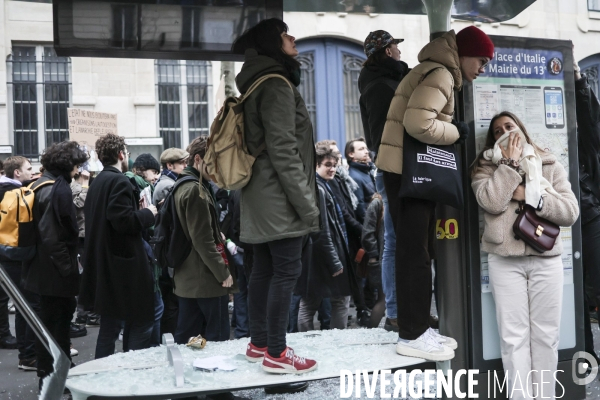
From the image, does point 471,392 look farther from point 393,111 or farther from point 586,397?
point 393,111

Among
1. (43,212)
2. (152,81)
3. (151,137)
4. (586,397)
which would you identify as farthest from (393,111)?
(152,81)

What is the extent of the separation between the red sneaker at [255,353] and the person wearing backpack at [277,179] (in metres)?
0.02

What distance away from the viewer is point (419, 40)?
16750mm

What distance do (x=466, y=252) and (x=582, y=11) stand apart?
15.2 metres

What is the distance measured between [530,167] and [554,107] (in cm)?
75

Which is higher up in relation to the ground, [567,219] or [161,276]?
[567,219]

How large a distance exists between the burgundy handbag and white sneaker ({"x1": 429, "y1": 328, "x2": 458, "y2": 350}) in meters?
0.74

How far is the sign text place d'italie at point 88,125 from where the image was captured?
10680 mm

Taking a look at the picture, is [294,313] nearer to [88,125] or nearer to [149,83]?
[88,125]

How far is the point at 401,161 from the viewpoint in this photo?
14.7 ft

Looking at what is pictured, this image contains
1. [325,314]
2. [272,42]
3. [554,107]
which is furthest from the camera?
[325,314]

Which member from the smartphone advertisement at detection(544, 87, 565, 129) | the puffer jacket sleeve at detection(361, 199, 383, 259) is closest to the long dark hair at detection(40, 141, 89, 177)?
the puffer jacket sleeve at detection(361, 199, 383, 259)

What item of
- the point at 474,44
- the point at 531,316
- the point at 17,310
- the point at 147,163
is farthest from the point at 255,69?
the point at 147,163

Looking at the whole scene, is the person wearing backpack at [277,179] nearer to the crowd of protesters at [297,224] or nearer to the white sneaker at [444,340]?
the crowd of protesters at [297,224]
